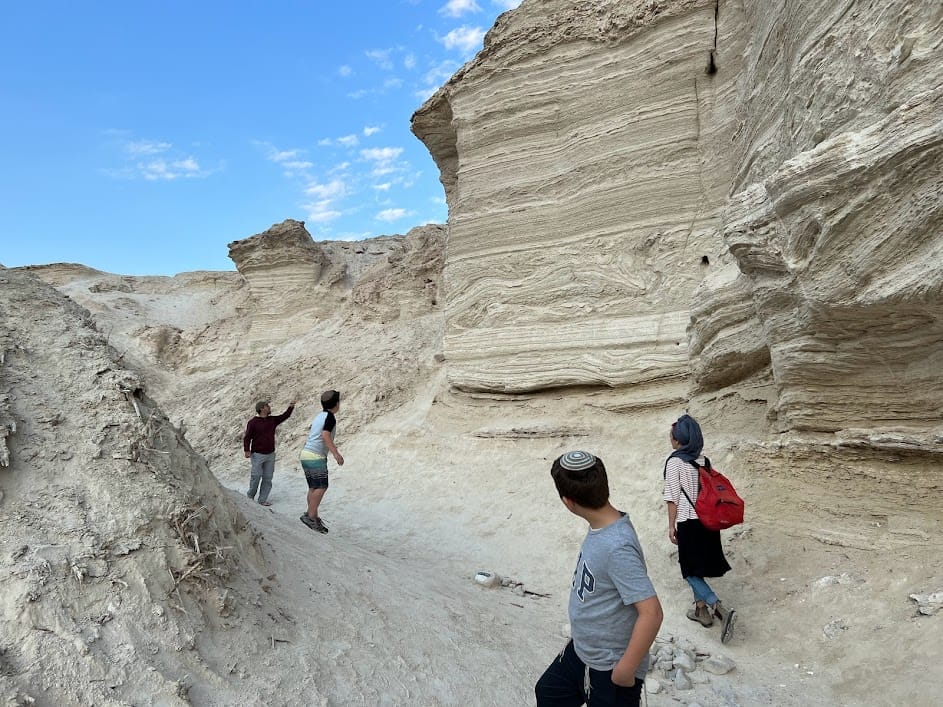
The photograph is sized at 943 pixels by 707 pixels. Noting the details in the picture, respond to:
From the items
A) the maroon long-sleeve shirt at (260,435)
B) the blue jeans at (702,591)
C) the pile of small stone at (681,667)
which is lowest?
the pile of small stone at (681,667)

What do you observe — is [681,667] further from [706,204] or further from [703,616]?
[706,204]

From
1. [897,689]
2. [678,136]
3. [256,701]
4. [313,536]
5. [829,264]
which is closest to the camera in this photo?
[256,701]

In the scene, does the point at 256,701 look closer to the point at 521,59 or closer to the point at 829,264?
the point at 829,264

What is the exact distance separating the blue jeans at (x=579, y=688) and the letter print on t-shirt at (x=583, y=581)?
0.26 metres

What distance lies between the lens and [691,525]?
4.21m

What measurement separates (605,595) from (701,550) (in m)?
2.38

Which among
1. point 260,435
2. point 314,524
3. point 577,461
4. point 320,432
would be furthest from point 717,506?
point 260,435

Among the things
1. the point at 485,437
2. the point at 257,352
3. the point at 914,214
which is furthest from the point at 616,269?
the point at 257,352

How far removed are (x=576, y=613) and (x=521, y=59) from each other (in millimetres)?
9612

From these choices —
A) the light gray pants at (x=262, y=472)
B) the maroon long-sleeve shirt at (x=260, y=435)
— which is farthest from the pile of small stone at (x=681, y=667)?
the light gray pants at (x=262, y=472)

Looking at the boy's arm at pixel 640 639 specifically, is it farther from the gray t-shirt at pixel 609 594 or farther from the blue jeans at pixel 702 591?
the blue jeans at pixel 702 591

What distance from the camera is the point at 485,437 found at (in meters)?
9.32

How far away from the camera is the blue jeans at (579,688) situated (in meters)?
2.14

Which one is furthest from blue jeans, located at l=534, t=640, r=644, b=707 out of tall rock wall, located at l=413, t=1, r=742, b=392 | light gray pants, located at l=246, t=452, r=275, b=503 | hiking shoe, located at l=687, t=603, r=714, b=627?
light gray pants, located at l=246, t=452, r=275, b=503
